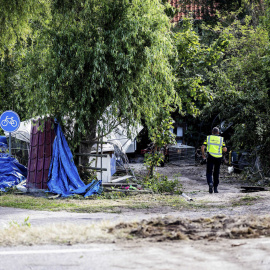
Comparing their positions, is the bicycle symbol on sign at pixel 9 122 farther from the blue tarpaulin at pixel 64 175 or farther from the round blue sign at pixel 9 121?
the blue tarpaulin at pixel 64 175

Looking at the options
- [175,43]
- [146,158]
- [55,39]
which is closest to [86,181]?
[146,158]

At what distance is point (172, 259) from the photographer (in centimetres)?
496

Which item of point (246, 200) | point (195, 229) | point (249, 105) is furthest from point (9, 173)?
point (195, 229)

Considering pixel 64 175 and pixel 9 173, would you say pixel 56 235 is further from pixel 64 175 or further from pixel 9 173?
pixel 9 173

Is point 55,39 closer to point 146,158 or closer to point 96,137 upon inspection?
point 96,137

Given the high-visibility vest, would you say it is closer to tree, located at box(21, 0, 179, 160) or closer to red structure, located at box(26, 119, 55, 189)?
tree, located at box(21, 0, 179, 160)

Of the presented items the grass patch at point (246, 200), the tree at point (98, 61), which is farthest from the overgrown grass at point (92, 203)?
the tree at point (98, 61)

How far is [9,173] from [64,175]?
2.68m

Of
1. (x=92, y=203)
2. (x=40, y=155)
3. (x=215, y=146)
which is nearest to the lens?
(x=92, y=203)

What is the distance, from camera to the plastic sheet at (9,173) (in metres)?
14.7

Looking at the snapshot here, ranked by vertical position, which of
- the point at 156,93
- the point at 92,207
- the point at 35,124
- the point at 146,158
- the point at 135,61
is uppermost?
the point at 135,61

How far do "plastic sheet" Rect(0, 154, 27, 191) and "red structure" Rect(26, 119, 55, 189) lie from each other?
→ 978 millimetres

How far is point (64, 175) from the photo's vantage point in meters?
13.4

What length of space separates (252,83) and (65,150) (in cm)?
888
